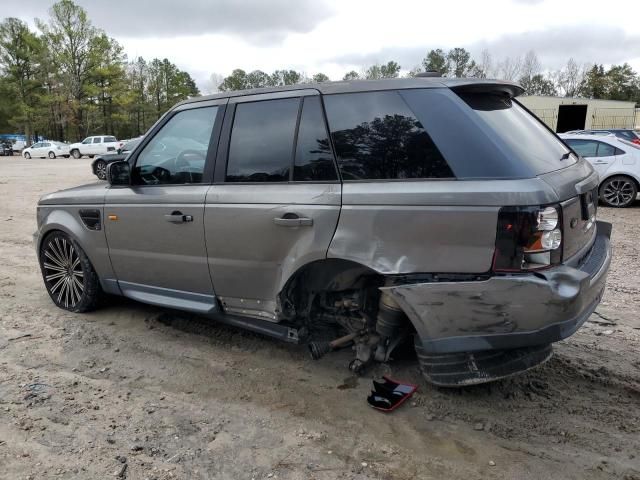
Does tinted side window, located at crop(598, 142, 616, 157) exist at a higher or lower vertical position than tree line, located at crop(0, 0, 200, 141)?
lower

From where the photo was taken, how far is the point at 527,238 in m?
2.44

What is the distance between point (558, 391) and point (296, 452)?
1.74 meters

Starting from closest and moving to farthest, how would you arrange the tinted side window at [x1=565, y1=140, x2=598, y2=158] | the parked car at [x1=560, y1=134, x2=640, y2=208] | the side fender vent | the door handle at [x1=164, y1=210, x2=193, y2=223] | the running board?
the running board, the door handle at [x1=164, y1=210, x2=193, y2=223], the side fender vent, the parked car at [x1=560, y1=134, x2=640, y2=208], the tinted side window at [x1=565, y1=140, x2=598, y2=158]

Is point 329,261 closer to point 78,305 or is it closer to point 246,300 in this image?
point 246,300

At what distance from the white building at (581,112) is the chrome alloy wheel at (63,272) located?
42861 mm

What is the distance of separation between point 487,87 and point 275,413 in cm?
239

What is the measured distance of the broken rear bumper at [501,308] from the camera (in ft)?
8.10

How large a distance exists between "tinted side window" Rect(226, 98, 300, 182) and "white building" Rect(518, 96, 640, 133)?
42731 mm

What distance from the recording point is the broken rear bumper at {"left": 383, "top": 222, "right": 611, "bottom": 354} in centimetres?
247

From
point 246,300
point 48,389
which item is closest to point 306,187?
point 246,300

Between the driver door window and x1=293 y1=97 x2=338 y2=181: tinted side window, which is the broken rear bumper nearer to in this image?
x1=293 y1=97 x2=338 y2=181: tinted side window

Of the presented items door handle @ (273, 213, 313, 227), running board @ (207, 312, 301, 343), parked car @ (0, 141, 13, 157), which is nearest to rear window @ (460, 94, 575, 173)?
door handle @ (273, 213, 313, 227)

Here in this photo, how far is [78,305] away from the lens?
4.61 m

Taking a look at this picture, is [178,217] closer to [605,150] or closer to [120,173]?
[120,173]
